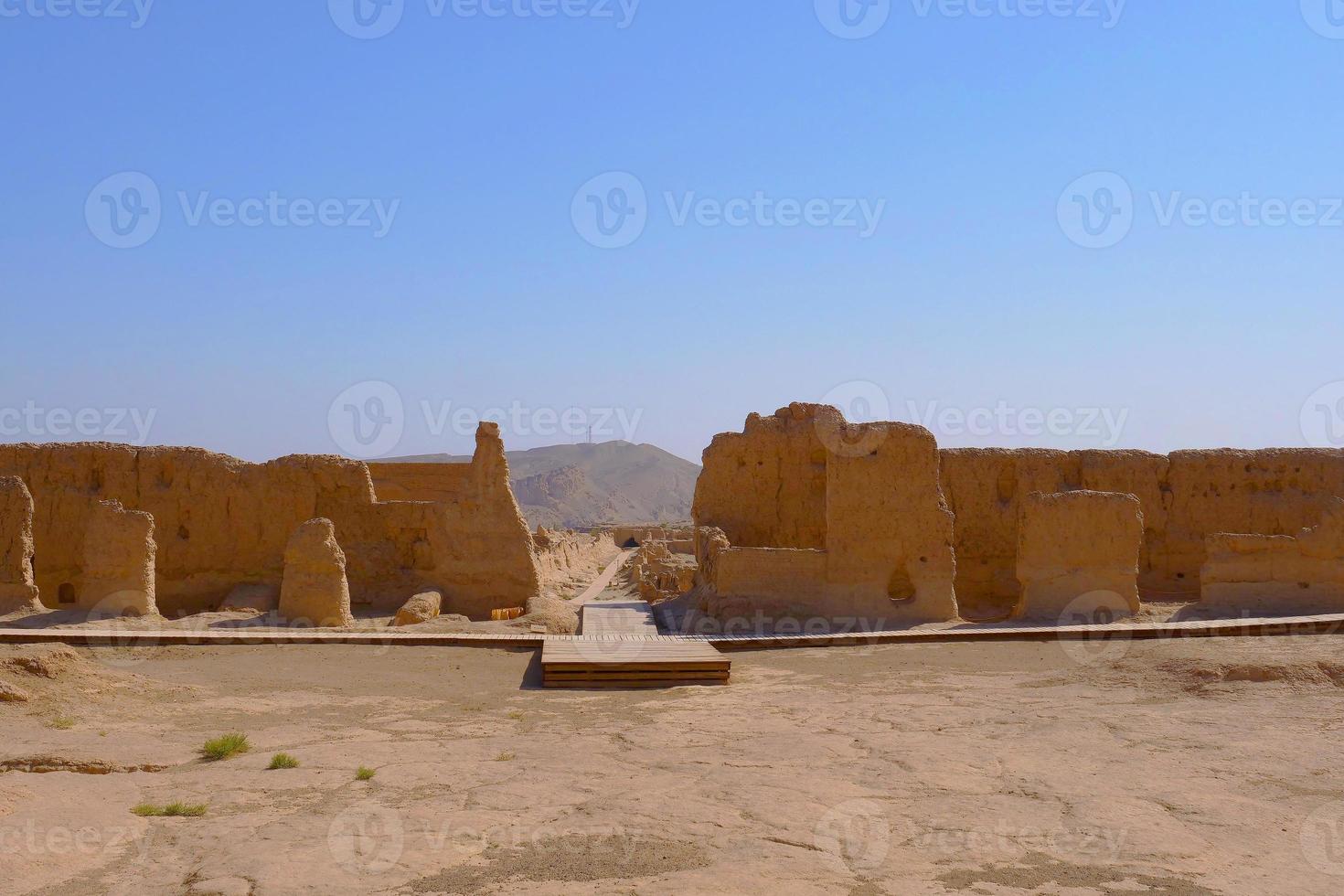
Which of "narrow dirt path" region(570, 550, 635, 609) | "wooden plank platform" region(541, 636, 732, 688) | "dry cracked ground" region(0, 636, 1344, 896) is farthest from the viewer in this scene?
"narrow dirt path" region(570, 550, 635, 609)

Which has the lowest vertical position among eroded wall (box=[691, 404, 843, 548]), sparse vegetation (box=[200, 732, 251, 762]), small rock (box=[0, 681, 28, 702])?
sparse vegetation (box=[200, 732, 251, 762])

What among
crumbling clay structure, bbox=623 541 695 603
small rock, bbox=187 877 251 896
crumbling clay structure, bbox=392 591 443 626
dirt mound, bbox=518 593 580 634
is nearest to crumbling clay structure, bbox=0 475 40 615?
crumbling clay structure, bbox=392 591 443 626

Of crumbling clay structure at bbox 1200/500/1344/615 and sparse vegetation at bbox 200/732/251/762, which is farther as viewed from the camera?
crumbling clay structure at bbox 1200/500/1344/615

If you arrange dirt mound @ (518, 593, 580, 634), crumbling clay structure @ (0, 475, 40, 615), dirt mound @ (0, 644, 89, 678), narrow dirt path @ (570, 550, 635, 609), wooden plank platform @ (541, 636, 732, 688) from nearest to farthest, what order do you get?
1. dirt mound @ (0, 644, 89, 678)
2. wooden plank platform @ (541, 636, 732, 688)
3. crumbling clay structure @ (0, 475, 40, 615)
4. dirt mound @ (518, 593, 580, 634)
5. narrow dirt path @ (570, 550, 635, 609)

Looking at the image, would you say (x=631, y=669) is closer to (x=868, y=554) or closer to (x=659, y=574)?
(x=868, y=554)

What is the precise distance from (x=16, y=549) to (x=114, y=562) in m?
1.82

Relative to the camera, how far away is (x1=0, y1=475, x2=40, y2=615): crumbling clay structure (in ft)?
51.9

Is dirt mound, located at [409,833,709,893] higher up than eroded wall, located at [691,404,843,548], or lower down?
lower down

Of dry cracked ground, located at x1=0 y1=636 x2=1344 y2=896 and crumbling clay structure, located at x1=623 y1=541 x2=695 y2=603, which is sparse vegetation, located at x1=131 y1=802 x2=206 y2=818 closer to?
dry cracked ground, located at x1=0 y1=636 x2=1344 y2=896

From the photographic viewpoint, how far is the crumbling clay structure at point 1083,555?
14.8 m

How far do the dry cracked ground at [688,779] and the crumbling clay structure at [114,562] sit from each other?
5.86 metres

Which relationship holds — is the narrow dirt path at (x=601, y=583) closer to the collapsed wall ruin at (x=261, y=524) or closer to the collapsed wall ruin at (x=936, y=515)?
the collapsed wall ruin at (x=261, y=524)

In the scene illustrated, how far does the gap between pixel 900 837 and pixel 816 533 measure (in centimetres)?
1346

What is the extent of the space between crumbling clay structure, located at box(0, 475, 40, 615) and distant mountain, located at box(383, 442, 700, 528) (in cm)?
5853
